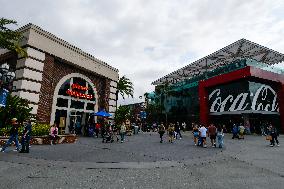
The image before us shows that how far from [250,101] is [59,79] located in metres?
23.4

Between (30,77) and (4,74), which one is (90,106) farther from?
(4,74)

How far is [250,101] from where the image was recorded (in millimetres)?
30391

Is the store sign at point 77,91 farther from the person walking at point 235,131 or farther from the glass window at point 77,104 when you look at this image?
the person walking at point 235,131

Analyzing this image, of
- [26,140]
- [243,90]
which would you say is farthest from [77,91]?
[243,90]

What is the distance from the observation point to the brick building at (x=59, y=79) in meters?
16.8

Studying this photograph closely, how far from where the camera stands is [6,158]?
9.68 m

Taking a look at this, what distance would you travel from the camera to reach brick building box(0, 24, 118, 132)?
1683 cm

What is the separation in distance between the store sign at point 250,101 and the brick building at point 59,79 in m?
16.9

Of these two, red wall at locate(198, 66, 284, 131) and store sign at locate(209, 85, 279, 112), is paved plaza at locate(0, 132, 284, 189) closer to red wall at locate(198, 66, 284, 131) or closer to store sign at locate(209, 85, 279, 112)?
red wall at locate(198, 66, 284, 131)

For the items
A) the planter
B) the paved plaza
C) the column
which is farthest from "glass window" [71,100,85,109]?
the paved plaza

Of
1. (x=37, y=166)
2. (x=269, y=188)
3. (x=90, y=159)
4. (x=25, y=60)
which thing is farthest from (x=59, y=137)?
(x=269, y=188)

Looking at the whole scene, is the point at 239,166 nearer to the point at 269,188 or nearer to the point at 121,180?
the point at 269,188

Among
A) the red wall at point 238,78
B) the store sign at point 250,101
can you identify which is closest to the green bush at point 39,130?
the red wall at point 238,78

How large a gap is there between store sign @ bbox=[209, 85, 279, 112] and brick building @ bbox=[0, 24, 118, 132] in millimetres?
16860
